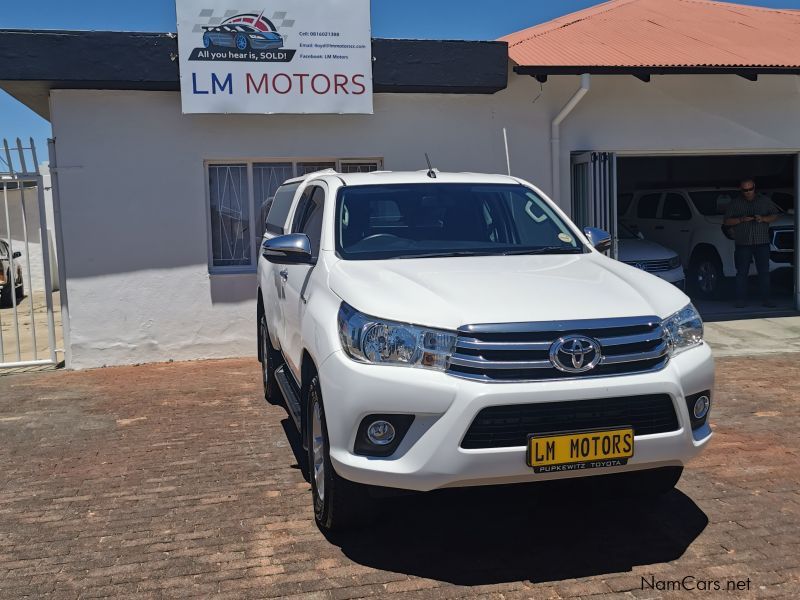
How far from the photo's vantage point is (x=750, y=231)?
12047 millimetres

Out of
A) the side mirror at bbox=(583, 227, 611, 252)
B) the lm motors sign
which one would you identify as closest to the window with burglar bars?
the lm motors sign

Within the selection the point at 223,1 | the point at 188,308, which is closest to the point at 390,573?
the point at 188,308

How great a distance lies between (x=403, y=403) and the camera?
3.66m

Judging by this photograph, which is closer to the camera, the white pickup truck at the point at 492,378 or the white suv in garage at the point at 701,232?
the white pickup truck at the point at 492,378

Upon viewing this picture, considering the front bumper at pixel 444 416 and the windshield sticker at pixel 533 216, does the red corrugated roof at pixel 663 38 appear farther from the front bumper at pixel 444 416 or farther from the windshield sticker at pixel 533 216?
the front bumper at pixel 444 416

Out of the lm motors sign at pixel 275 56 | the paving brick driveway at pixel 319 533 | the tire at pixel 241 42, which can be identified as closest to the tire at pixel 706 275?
the lm motors sign at pixel 275 56

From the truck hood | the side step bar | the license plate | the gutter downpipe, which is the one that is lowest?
the side step bar

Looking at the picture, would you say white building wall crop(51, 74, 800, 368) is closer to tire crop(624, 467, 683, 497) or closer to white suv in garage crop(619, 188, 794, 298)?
white suv in garage crop(619, 188, 794, 298)

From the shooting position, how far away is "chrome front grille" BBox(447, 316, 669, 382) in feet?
12.1

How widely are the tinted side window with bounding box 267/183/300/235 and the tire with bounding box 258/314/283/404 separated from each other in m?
0.81

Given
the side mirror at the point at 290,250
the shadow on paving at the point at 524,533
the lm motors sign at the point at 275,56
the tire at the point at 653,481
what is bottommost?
the shadow on paving at the point at 524,533

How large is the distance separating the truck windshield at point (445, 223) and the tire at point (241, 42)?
4467mm

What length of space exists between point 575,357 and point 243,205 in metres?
6.83

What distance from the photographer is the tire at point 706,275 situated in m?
13.4
